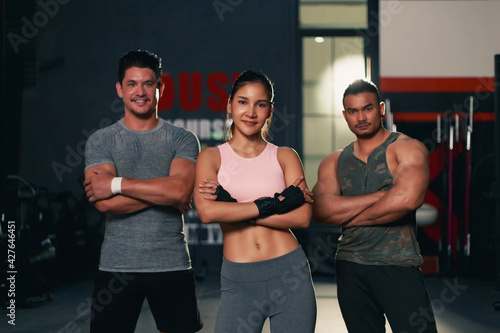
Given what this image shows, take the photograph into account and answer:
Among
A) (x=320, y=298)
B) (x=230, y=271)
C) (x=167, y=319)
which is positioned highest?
(x=230, y=271)

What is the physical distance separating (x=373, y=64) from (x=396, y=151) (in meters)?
4.47

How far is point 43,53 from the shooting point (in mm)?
6723

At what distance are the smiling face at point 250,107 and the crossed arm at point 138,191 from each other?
372 mm

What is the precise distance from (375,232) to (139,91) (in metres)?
1.14

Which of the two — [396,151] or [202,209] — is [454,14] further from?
[202,209]

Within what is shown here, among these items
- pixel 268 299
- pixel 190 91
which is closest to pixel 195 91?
pixel 190 91

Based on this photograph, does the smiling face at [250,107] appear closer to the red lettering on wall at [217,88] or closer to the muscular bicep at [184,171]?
the muscular bicep at [184,171]

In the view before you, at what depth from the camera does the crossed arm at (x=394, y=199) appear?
2109 mm

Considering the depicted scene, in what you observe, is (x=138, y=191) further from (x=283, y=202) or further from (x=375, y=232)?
(x=375, y=232)

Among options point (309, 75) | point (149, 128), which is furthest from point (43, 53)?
point (149, 128)

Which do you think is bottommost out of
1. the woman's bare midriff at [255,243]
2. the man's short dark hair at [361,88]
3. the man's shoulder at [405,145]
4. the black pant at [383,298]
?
the black pant at [383,298]

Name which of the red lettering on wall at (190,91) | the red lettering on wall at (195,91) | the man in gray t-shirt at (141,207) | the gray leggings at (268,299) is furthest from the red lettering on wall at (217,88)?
the gray leggings at (268,299)

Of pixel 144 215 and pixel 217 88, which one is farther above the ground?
pixel 217 88

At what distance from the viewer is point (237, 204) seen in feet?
6.27
